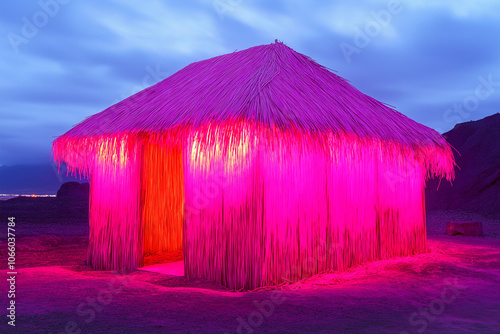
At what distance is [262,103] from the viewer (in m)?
5.30

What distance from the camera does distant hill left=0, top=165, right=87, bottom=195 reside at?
11847cm

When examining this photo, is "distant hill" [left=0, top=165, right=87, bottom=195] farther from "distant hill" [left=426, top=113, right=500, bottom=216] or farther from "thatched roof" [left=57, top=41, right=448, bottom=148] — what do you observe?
"thatched roof" [left=57, top=41, right=448, bottom=148]

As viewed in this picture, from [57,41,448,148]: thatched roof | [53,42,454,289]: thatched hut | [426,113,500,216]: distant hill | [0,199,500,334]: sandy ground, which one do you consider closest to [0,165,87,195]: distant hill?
[426,113,500,216]: distant hill

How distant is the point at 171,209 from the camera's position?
8.34 m

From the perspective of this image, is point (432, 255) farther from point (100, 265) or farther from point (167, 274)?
point (100, 265)

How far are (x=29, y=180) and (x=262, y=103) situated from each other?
148 m

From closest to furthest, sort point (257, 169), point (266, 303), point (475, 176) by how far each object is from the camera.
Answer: point (266, 303), point (257, 169), point (475, 176)

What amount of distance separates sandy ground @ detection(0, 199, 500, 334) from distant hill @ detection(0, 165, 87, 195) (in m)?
111

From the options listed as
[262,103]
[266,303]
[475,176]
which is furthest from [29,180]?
Result: [266,303]

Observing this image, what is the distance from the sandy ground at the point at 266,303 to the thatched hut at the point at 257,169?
1.38ft

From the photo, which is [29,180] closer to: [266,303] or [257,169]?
[257,169]

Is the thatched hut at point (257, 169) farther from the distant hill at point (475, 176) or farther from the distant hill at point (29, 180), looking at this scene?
the distant hill at point (29, 180)

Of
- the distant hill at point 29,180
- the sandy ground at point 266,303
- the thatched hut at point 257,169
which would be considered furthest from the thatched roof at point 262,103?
the distant hill at point 29,180

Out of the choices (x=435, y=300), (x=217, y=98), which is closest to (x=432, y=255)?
(x=435, y=300)
